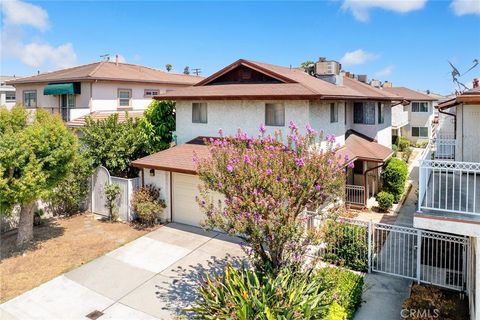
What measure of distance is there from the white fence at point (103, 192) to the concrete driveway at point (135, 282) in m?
2.69

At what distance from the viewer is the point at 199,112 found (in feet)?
63.2

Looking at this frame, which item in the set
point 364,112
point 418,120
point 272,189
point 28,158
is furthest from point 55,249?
point 418,120

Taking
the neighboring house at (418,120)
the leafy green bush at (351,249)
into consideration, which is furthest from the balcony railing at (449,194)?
the neighboring house at (418,120)

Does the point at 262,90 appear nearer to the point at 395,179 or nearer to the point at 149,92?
the point at 395,179

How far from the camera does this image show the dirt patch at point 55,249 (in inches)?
462

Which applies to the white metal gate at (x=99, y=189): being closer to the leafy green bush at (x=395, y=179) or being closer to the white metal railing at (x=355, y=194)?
the white metal railing at (x=355, y=194)

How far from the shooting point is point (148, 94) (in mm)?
29734

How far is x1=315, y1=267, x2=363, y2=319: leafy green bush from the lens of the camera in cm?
882

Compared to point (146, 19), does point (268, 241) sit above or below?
below

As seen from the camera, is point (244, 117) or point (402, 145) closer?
point (244, 117)

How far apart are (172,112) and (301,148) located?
13560mm

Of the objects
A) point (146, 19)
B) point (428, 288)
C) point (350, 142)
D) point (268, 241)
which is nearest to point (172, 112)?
point (146, 19)

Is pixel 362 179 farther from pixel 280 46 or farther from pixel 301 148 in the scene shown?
pixel 301 148

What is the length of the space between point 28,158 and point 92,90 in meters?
13.1
